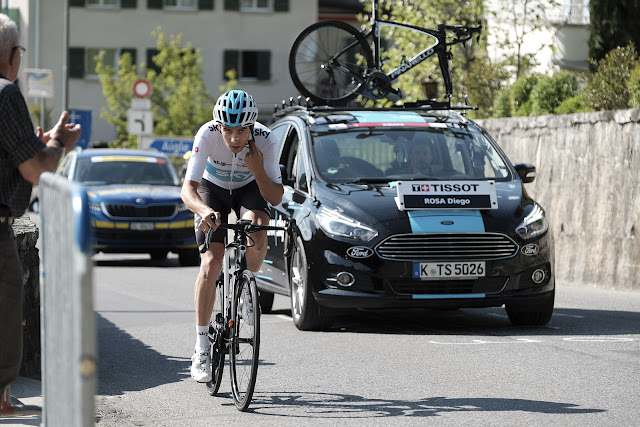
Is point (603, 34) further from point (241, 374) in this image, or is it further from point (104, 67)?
point (104, 67)

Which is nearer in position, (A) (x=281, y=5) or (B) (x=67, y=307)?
(B) (x=67, y=307)

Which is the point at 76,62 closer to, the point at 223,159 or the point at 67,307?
the point at 223,159

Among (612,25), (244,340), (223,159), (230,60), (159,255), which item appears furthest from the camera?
(230,60)

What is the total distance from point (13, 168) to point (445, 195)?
19.2 feet

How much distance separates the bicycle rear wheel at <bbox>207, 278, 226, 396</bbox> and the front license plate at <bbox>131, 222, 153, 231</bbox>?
1210 cm

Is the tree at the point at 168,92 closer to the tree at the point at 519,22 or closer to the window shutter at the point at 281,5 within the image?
the window shutter at the point at 281,5

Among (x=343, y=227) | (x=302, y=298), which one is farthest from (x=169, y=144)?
(x=343, y=227)

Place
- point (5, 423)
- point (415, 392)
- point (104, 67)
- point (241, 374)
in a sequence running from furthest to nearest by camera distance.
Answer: point (104, 67)
point (415, 392)
point (241, 374)
point (5, 423)

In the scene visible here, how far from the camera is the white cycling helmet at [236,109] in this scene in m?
7.18

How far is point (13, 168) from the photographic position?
5207mm

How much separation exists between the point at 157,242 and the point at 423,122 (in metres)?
8.70

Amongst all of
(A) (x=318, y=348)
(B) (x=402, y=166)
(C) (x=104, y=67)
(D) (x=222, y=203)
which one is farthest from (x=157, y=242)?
(C) (x=104, y=67)

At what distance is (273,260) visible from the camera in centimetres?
1187

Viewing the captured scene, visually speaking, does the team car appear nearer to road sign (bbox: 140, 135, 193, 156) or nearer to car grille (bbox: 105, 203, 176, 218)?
car grille (bbox: 105, 203, 176, 218)
